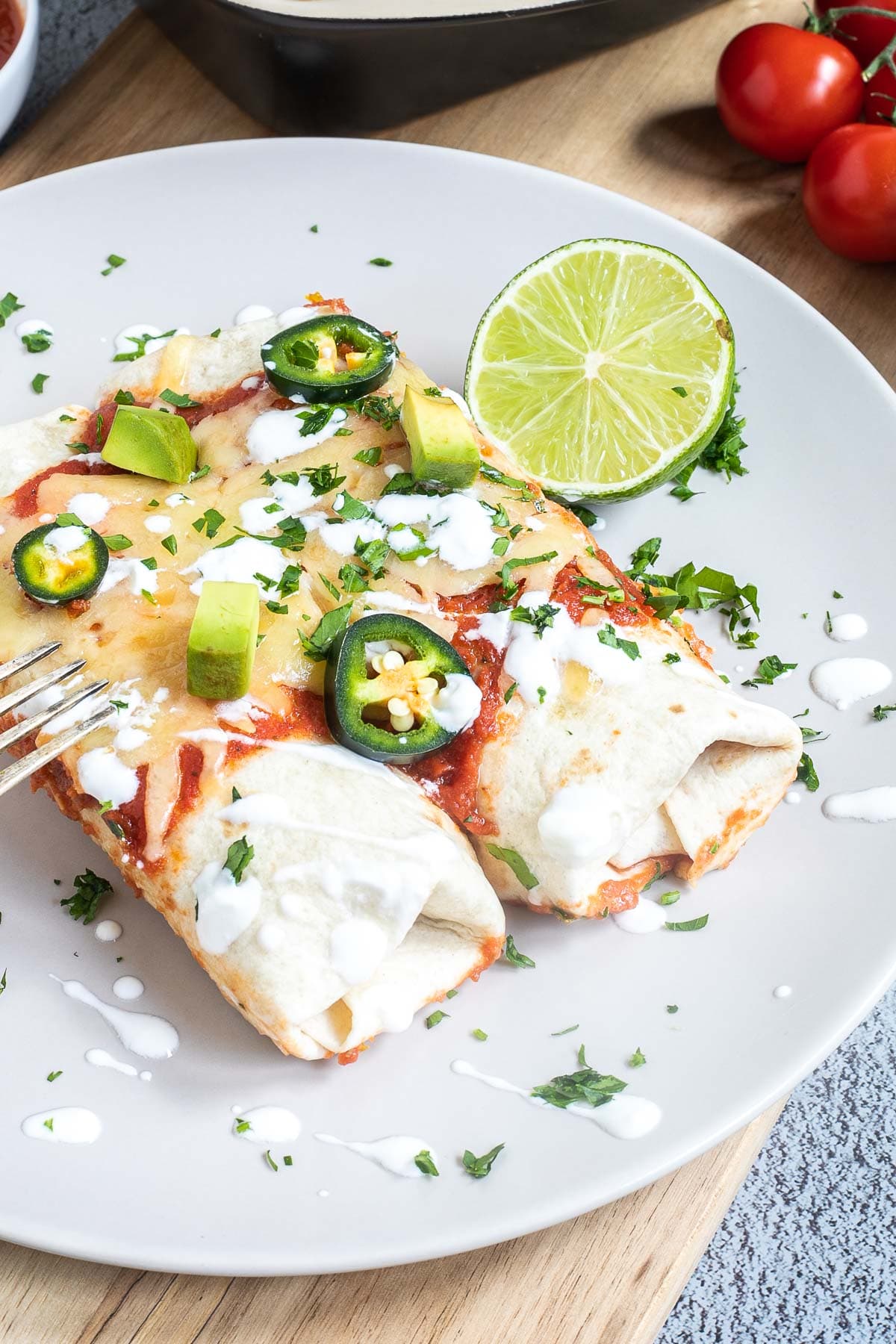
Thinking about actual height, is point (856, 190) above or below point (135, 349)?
below

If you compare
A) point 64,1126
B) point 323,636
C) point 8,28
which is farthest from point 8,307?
point 64,1126

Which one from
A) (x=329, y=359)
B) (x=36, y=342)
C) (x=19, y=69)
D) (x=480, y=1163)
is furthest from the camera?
(x=19, y=69)

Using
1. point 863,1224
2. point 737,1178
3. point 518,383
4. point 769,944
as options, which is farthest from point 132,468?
point 863,1224

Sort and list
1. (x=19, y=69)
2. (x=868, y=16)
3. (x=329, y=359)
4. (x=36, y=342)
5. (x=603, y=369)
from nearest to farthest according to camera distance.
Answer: (x=329, y=359), (x=603, y=369), (x=36, y=342), (x=19, y=69), (x=868, y=16)

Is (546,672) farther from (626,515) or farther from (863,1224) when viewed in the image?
(863,1224)

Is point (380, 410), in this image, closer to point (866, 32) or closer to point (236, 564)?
point (236, 564)

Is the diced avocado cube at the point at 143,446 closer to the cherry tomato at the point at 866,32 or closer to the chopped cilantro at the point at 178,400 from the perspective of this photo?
the chopped cilantro at the point at 178,400
